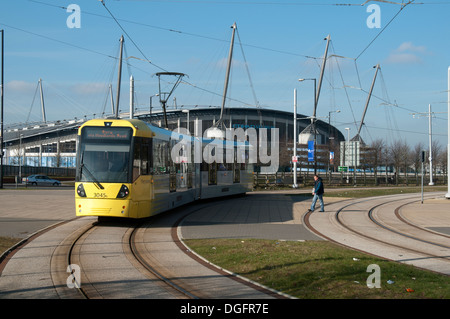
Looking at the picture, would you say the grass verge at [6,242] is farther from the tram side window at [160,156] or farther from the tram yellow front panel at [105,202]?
the tram side window at [160,156]

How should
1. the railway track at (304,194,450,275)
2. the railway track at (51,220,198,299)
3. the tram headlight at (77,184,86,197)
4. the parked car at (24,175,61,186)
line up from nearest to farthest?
the railway track at (51,220,198,299) < the railway track at (304,194,450,275) < the tram headlight at (77,184,86,197) < the parked car at (24,175,61,186)

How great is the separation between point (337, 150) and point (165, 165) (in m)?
45.9

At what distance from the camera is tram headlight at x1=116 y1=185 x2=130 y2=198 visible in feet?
47.8

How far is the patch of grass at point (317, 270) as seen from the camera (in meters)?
7.23

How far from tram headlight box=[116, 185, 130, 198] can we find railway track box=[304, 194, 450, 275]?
228 inches

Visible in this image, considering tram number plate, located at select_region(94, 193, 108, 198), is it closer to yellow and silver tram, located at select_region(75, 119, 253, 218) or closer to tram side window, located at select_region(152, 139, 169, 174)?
yellow and silver tram, located at select_region(75, 119, 253, 218)

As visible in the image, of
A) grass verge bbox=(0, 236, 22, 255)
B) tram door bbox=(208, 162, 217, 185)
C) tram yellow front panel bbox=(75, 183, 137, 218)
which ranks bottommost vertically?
grass verge bbox=(0, 236, 22, 255)

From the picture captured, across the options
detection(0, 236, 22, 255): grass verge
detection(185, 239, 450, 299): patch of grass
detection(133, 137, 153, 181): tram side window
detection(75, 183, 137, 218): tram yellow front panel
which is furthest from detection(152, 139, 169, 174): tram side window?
detection(0, 236, 22, 255): grass verge

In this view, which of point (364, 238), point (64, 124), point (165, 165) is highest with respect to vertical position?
point (64, 124)

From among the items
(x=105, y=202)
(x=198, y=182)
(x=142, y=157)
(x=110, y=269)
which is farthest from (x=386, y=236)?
(x=198, y=182)

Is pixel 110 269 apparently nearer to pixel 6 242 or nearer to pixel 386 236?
pixel 6 242
